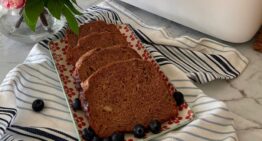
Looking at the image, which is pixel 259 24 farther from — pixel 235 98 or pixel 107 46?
pixel 107 46

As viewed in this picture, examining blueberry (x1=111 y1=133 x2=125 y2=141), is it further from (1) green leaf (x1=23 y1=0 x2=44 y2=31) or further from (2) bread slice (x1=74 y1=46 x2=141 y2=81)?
(1) green leaf (x1=23 y1=0 x2=44 y2=31)

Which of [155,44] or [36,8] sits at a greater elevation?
[36,8]

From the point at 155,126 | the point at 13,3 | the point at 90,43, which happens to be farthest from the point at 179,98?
the point at 13,3

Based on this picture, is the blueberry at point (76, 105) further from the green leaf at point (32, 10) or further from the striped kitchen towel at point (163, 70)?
the green leaf at point (32, 10)

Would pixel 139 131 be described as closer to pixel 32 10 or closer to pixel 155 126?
pixel 155 126

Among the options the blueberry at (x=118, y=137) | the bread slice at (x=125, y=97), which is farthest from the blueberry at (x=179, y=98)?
the blueberry at (x=118, y=137)

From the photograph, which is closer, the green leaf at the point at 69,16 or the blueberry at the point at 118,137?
the blueberry at the point at 118,137

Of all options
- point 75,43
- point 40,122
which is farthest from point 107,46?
point 40,122
